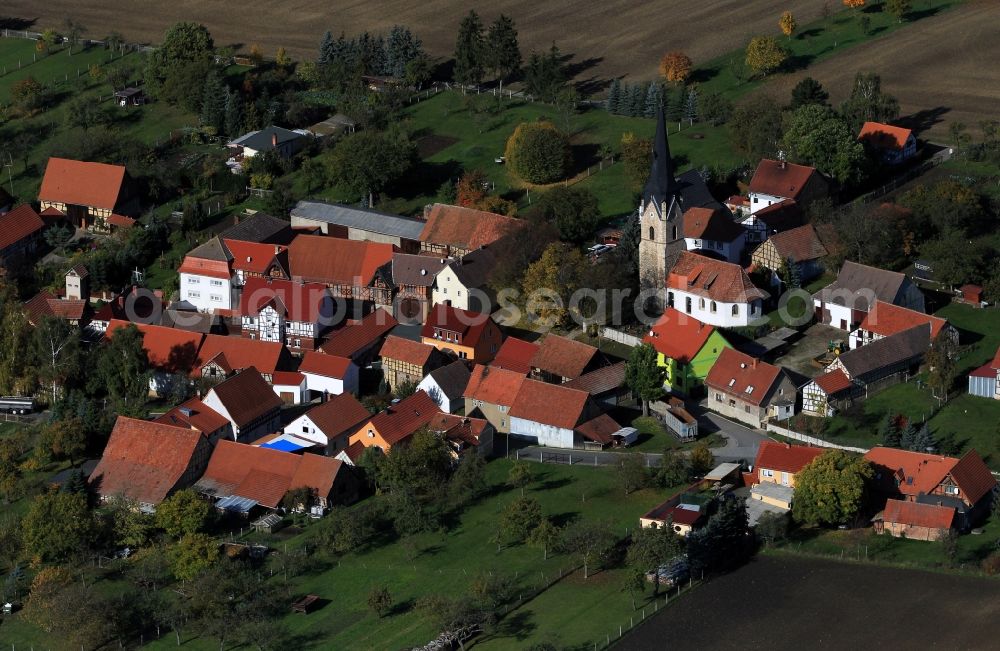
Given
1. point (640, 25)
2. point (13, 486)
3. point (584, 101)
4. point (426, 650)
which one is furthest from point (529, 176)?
point (426, 650)

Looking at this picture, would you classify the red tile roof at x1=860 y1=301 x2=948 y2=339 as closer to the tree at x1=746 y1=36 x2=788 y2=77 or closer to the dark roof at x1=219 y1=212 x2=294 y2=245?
the dark roof at x1=219 y1=212 x2=294 y2=245

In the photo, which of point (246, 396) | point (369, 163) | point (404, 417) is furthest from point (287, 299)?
point (369, 163)

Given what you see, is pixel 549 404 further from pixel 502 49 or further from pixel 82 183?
pixel 502 49

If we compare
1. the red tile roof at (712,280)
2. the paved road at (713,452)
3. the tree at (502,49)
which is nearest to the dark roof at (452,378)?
the paved road at (713,452)

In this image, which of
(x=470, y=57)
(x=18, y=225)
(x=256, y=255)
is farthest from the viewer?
(x=470, y=57)

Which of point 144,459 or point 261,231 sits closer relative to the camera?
point 144,459

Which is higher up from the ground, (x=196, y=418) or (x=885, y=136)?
(x=885, y=136)

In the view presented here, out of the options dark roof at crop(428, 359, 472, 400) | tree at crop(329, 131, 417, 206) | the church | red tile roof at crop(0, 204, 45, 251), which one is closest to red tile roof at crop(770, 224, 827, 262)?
the church

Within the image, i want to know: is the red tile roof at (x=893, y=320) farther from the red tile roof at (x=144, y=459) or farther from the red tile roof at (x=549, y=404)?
the red tile roof at (x=144, y=459)
